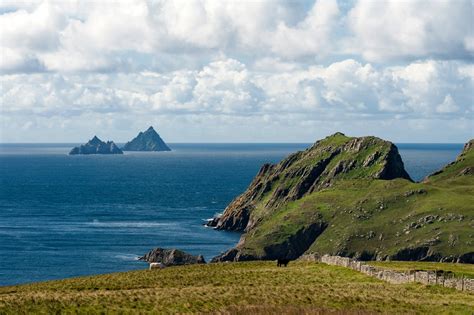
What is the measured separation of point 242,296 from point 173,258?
380ft

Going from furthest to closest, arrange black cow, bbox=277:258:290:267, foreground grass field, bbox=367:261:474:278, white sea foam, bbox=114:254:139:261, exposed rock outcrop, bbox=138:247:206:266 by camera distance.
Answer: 1. white sea foam, bbox=114:254:139:261
2. exposed rock outcrop, bbox=138:247:206:266
3. black cow, bbox=277:258:290:267
4. foreground grass field, bbox=367:261:474:278

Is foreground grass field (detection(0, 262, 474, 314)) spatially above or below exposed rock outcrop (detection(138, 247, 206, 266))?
above

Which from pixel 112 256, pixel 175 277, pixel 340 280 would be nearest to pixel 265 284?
pixel 340 280

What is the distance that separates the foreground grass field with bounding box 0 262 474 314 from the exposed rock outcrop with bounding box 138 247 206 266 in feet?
298

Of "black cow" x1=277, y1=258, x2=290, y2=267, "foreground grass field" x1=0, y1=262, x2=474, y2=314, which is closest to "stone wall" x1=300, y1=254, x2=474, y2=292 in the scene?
"foreground grass field" x1=0, y1=262, x2=474, y2=314

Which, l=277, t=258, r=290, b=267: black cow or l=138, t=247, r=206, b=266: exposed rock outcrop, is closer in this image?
l=277, t=258, r=290, b=267: black cow

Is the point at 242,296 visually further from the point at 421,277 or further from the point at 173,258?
the point at 173,258

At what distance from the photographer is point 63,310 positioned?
53.8 m

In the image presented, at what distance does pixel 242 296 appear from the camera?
61.1 metres

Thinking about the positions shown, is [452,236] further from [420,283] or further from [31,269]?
[420,283]

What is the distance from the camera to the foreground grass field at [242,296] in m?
54.2

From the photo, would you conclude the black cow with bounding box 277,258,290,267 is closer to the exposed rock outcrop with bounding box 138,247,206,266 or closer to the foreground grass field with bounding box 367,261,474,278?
the foreground grass field with bounding box 367,261,474,278

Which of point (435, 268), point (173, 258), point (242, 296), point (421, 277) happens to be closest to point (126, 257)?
point (173, 258)

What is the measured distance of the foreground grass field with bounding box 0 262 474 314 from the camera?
54.2 m
